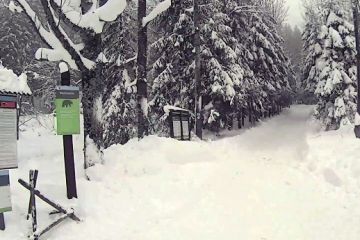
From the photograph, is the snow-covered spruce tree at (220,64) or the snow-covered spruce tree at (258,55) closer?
the snow-covered spruce tree at (220,64)

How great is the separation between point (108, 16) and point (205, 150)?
5.14 meters

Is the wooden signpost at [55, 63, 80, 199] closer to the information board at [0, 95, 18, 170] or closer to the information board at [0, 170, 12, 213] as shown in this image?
the information board at [0, 95, 18, 170]

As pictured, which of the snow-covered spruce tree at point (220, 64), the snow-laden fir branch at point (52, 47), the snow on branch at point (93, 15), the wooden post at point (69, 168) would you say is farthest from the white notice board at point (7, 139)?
the snow-covered spruce tree at point (220, 64)

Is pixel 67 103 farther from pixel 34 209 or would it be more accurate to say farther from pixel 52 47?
pixel 34 209

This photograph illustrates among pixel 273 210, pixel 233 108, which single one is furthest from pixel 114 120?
pixel 273 210

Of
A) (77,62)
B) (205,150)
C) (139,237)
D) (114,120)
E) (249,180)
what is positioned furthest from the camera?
(114,120)

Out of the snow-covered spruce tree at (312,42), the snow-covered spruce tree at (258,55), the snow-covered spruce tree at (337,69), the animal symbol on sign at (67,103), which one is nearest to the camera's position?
the animal symbol on sign at (67,103)

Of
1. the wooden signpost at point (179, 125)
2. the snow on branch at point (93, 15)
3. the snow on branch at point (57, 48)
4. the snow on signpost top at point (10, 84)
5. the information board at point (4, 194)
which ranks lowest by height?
the information board at point (4, 194)

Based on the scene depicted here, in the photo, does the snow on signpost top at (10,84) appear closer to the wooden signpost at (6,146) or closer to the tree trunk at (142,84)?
the wooden signpost at (6,146)

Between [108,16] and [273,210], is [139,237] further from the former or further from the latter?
[108,16]

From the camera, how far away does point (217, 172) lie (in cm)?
1195

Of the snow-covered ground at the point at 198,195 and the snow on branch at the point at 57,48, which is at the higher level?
the snow on branch at the point at 57,48

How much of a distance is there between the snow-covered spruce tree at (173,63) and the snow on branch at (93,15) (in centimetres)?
1527

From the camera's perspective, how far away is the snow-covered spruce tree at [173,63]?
2616 centimetres
